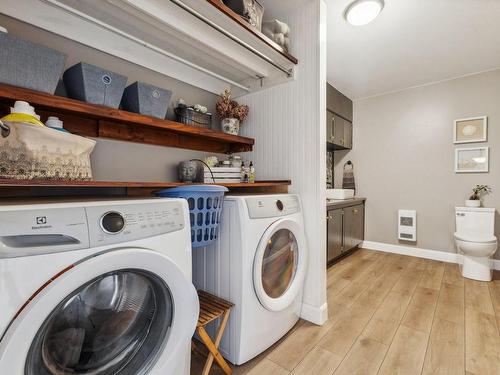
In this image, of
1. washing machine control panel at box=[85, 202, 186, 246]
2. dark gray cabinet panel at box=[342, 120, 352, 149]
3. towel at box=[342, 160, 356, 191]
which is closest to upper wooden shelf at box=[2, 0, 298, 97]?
washing machine control panel at box=[85, 202, 186, 246]

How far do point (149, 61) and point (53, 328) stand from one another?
1518 mm

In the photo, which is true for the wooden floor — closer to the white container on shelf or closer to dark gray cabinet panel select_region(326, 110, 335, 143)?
the white container on shelf

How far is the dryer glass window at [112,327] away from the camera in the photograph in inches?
31.8

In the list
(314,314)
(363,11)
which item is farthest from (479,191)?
(314,314)

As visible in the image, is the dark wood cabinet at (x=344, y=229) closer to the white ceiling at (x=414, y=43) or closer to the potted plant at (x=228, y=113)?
the potted plant at (x=228, y=113)

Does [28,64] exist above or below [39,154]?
above

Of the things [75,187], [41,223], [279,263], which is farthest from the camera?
[279,263]

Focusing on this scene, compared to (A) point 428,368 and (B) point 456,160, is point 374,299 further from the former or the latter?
(B) point 456,160

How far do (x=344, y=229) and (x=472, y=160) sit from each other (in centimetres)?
169

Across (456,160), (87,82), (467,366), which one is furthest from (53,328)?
(456,160)

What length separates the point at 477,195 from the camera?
2893 millimetres

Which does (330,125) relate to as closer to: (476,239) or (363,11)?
(363,11)

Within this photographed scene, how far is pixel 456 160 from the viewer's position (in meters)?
3.04

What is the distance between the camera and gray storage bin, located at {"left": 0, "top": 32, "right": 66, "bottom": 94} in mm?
949
